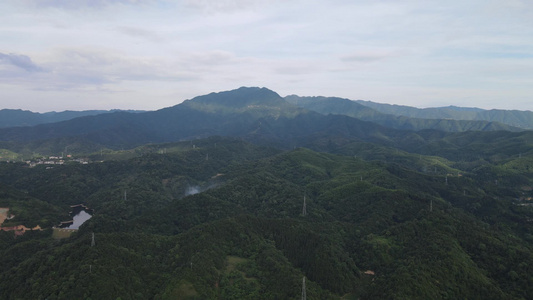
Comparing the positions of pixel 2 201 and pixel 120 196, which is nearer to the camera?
pixel 2 201

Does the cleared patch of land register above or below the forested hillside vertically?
below

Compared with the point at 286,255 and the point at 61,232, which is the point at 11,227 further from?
the point at 286,255

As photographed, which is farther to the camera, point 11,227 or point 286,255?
point 11,227

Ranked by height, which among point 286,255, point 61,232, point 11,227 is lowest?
point 61,232

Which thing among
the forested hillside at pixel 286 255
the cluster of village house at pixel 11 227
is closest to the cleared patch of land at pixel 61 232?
the forested hillside at pixel 286 255

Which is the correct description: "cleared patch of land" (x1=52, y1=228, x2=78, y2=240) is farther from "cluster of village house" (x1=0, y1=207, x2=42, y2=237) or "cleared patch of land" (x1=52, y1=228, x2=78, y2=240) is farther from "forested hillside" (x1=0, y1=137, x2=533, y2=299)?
"cluster of village house" (x1=0, y1=207, x2=42, y2=237)

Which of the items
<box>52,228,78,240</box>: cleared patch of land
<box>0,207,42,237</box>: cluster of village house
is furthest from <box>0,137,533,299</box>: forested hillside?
<box>0,207,42,237</box>: cluster of village house

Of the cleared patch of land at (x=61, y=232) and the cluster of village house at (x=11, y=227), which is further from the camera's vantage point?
the cleared patch of land at (x=61, y=232)

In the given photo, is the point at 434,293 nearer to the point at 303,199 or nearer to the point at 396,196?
the point at 396,196

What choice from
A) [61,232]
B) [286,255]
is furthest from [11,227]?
[286,255]

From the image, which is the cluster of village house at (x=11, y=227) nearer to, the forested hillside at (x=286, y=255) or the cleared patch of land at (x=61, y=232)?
the forested hillside at (x=286, y=255)

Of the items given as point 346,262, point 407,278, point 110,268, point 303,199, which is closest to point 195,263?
point 110,268
